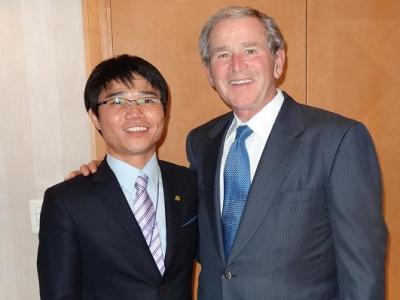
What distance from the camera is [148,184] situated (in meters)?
1.52

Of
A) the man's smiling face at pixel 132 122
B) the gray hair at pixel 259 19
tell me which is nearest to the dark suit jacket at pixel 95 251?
the man's smiling face at pixel 132 122

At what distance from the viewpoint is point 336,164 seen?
1262 millimetres

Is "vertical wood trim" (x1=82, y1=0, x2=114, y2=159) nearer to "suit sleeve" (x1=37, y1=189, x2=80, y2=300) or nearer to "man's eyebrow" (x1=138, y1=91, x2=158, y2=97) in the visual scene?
"man's eyebrow" (x1=138, y1=91, x2=158, y2=97)

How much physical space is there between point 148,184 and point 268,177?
44 cm

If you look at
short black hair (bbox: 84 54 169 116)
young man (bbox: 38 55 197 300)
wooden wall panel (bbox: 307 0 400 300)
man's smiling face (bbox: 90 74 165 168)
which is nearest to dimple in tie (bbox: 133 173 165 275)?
young man (bbox: 38 55 197 300)

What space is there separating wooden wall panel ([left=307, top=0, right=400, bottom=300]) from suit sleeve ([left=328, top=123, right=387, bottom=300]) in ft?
2.68

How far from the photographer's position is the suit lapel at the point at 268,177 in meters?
1.32

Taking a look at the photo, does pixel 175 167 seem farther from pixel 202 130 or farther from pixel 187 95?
pixel 187 95

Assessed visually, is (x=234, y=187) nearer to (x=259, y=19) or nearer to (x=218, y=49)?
(x=218, y=49)

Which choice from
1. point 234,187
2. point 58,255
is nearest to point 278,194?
point 234,187

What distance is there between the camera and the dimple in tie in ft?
4.66

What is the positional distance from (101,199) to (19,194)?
692mm

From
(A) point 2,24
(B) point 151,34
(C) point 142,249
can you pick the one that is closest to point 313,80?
(B) point 151,34

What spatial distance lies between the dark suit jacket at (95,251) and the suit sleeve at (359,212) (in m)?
0.57
